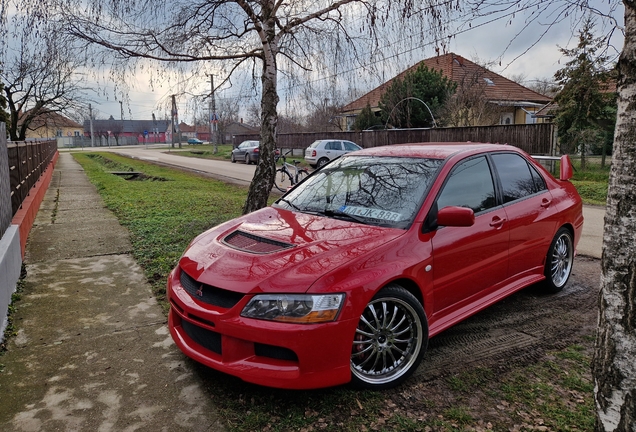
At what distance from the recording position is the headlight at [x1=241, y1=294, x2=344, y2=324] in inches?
109

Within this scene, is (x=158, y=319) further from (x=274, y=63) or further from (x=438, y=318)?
(x=274, y=63)

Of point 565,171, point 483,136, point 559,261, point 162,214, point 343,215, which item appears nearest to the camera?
point 343,215

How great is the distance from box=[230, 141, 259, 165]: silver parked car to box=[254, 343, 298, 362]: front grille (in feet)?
81.9

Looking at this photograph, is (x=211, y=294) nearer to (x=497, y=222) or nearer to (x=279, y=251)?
(x=279, y=251)

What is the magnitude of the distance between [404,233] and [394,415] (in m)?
1.19

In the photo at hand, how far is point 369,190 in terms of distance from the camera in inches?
159

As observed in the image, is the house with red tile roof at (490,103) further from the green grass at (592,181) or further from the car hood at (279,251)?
the car hood at (279,251)

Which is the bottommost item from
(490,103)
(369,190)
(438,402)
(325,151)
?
(438,402)

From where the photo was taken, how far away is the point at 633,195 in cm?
206

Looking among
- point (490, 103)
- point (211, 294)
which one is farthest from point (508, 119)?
point (211, 294)

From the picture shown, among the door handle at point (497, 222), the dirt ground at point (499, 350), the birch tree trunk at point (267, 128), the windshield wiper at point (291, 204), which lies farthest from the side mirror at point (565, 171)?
the birch tree trunk at point (267, 128)

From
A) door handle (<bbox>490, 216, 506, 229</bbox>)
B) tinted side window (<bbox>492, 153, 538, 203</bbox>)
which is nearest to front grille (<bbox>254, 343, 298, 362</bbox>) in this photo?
door handle (<bbox>490, 216, 506, 229</bbox>)

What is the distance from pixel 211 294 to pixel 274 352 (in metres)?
0.59

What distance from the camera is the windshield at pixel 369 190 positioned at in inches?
144
